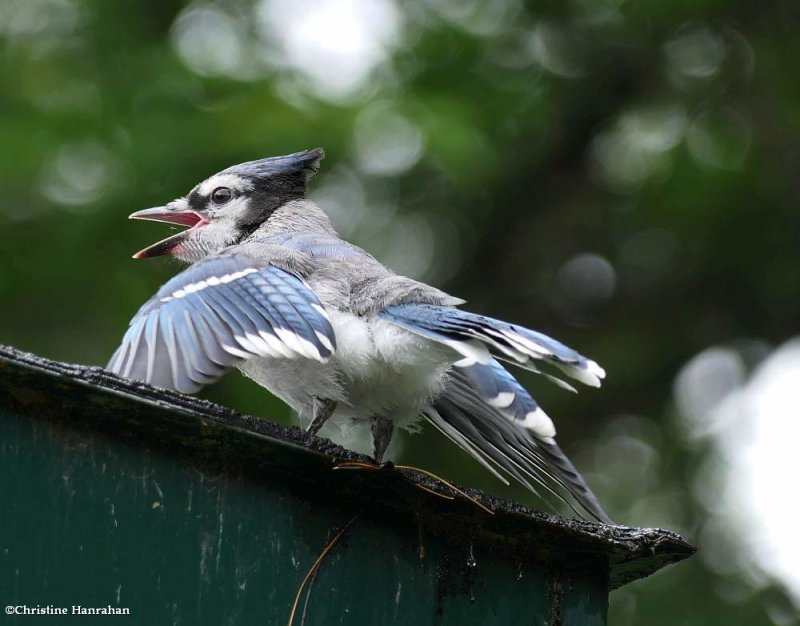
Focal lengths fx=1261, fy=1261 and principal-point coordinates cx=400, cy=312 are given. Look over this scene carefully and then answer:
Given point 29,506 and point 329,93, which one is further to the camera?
point 329,93

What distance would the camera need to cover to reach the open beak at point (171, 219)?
140 inches

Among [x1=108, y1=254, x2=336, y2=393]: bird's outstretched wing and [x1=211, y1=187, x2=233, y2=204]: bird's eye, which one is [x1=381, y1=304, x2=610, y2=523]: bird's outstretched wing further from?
[x1=211, y1=187, x2=233, y2=204]: bird's eye

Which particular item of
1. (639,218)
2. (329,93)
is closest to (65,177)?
(329,93)

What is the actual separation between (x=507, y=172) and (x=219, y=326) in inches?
124

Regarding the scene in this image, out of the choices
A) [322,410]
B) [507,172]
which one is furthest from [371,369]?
[507,172]

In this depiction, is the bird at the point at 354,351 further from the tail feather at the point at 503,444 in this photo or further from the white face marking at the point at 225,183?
the white face marking at the point at 225,183

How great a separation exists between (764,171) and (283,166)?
9.24 ft

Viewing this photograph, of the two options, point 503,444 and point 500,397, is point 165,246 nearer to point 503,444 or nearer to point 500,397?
point 503,444

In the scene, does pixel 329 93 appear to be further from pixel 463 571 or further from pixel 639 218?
pixel 463 571

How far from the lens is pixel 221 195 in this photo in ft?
12.0

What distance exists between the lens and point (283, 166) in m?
3.71

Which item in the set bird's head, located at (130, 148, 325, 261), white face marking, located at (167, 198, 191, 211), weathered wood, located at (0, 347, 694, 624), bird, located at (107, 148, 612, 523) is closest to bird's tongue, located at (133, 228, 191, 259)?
bird's head, located at (130, 148, 325, 261)

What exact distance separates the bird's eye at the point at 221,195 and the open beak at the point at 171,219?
67 millimetres

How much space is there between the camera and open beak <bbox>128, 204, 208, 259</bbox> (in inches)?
140
